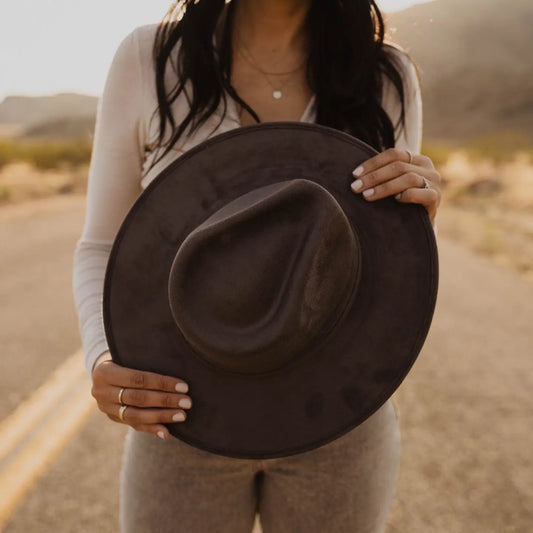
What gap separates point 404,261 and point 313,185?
241 millimetres

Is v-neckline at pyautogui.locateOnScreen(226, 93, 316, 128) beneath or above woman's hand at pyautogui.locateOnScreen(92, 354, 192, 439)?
above

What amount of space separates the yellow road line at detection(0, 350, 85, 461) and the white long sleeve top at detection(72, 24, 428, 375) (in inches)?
76.6

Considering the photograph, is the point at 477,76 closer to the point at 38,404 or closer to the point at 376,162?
the point at 38,404

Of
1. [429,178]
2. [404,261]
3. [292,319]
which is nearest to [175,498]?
[292,319]

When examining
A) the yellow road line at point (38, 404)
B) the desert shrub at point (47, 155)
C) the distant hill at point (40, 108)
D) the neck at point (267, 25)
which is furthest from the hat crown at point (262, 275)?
the distant hill at point (40, 108)

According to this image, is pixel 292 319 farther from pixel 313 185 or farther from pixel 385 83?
pixel 385 83

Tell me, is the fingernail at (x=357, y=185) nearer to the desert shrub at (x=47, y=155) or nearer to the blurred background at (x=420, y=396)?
the blurred background at (x=420, y=396)

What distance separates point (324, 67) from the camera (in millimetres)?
1497

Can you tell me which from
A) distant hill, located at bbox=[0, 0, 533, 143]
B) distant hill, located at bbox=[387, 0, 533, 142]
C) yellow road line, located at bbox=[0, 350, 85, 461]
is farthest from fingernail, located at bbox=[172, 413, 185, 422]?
distant hill, located at bbox=[0, 0, 533, 143]

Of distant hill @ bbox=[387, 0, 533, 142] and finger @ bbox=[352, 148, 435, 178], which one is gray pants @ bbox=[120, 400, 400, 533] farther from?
distant hill @ bbox=[387, 0, 533, 142]

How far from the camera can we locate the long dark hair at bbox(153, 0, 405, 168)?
1400 millimetres

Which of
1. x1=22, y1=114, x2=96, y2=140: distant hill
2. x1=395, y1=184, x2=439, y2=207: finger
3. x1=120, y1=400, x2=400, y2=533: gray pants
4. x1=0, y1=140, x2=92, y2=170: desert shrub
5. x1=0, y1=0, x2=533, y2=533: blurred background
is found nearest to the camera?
x1=395, y1=184, x2=439, y2=207: finger

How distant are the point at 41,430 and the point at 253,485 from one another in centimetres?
209

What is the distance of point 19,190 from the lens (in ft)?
43.9
